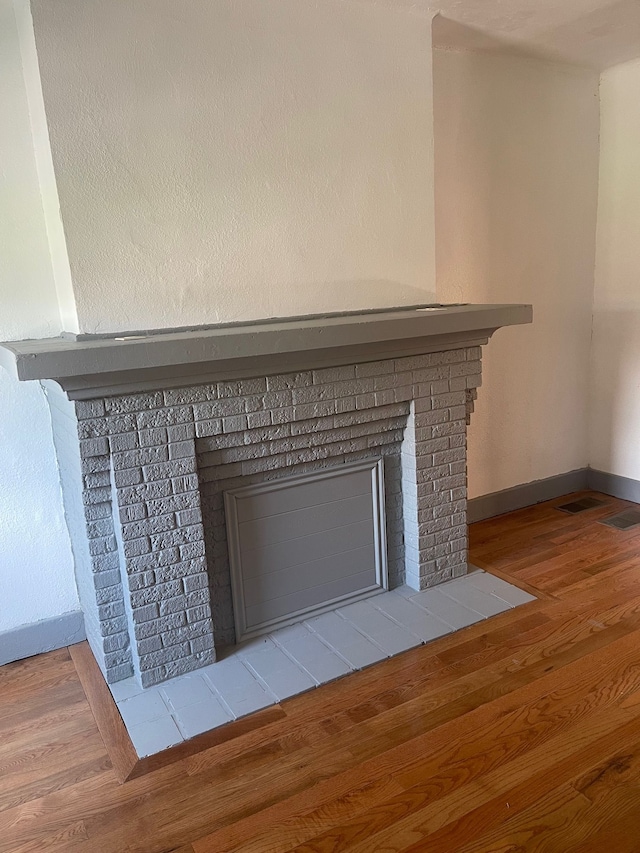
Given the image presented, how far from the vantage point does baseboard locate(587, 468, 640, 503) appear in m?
3.70

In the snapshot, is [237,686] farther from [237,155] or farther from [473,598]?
[237,155]

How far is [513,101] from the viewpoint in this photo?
321 centimetres

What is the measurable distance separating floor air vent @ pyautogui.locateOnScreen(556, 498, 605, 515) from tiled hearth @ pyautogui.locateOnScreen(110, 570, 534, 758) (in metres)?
1.02

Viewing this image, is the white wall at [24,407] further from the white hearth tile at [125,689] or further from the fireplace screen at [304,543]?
the fireplace screen at [304,543]

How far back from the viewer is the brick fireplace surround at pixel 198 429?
2.00 metres

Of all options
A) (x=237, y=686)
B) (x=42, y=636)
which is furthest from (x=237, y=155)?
(x=42, y=636)

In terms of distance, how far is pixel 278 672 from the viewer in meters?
2.28

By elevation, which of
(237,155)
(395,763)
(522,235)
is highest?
(237,155)

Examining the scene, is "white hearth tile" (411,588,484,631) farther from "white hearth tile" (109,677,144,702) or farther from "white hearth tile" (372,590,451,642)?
"white hearth tile" (109,677,144,702)

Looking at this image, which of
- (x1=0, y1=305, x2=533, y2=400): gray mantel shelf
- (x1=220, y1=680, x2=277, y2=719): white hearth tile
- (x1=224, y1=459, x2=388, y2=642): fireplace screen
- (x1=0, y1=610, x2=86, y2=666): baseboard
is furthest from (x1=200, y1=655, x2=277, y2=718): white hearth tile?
(x1=0, y1=305, x2=533, y2=400): gray mantel shelf

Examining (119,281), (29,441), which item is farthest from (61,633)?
(119,281)

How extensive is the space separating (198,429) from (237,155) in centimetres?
97

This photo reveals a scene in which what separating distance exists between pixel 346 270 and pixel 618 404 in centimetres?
204

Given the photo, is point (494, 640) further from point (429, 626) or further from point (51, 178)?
point (51, 178)
